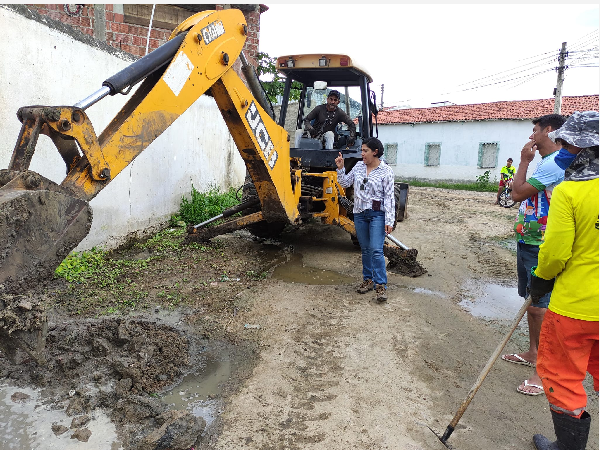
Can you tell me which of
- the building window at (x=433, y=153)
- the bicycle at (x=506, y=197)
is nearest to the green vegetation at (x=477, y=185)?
the building window at (x=433, y=153)

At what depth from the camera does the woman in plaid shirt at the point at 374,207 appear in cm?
477

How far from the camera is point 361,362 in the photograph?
3.46 meters

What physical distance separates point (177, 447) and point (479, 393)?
2017 mm

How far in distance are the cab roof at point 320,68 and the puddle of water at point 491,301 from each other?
328 centimetres

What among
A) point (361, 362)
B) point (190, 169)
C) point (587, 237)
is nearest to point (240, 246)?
point (190, 169)

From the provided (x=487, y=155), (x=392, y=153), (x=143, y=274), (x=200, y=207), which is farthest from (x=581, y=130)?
(x=392, y=153)

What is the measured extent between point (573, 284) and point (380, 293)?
A: 2.57 m

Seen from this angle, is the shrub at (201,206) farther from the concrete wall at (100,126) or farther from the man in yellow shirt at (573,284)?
the man in yellow shirt at (573,284)

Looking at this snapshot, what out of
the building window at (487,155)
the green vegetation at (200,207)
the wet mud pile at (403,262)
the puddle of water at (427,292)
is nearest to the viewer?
the puddle of water at (427,292)

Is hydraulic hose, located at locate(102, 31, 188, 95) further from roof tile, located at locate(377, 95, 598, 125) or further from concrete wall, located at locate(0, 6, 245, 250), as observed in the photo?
roof tile, located at locate(377, 95, 598, 125)

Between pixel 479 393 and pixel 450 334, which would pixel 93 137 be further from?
pixel 450 334

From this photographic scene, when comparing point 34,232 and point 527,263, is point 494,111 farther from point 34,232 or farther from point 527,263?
point 34,232

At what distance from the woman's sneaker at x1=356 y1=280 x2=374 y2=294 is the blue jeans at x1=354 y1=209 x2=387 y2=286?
0.07 meters

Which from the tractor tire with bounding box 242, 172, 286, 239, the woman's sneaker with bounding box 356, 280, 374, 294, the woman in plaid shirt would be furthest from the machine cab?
the woman's sneaker with bounding box 356, 280, 374, 294
